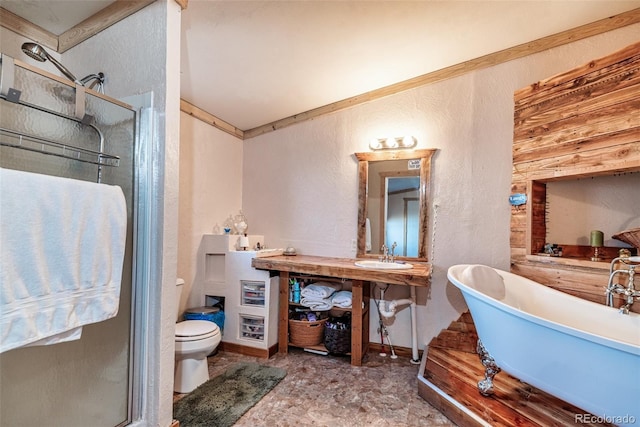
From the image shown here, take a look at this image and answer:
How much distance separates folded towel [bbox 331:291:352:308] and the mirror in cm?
43

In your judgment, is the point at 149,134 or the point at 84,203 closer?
the point at 84,203

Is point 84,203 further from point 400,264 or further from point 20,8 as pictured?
point 400,264

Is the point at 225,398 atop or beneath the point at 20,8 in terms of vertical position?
beneath

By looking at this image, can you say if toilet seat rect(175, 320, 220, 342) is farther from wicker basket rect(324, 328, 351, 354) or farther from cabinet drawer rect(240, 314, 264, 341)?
wicker basket rect(324, 328, 351, 354)

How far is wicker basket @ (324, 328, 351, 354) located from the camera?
102 inches

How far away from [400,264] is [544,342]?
4.12ft

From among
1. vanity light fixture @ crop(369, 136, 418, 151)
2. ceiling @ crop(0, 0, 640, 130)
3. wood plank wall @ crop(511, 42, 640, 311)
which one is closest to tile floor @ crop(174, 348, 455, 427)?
wood plank wall @ crop(511, 42, 640, 311)

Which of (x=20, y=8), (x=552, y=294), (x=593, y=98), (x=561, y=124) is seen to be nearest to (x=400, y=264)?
(x=552, y=294)

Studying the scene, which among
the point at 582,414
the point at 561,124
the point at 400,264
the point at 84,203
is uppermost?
the point at 561,124

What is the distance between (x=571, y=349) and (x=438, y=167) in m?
1.70

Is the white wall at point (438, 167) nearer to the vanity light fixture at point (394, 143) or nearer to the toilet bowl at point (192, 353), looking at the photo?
the vanity light fixture at point (394, 143)

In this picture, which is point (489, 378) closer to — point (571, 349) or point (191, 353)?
point (571, 349)

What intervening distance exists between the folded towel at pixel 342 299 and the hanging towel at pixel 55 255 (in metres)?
1.78

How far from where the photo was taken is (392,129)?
2865 millimetres
